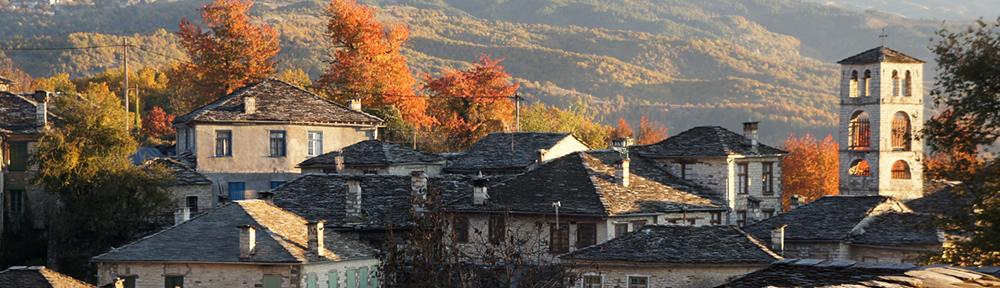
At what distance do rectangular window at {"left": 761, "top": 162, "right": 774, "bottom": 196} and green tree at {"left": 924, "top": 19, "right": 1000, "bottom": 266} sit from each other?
1361 inches

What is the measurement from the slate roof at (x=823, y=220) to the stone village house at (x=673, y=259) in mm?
9822

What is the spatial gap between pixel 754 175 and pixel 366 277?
2181 cm

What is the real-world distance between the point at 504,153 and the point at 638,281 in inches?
940

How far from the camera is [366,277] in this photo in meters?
56.4

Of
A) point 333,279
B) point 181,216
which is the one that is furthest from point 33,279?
point 181,216

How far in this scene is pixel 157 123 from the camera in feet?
368

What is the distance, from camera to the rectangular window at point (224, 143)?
78.2 m

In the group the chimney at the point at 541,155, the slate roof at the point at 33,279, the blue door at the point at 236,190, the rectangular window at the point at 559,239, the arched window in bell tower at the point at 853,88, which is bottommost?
the slate roof at the point at 33,279

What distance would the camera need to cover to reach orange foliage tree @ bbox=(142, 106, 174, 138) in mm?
110250

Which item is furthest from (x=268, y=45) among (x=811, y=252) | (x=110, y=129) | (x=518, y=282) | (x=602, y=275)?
(x=518, y=282)

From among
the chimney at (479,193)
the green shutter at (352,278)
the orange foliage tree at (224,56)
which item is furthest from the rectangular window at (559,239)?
the orange foliage tree at (224,56)

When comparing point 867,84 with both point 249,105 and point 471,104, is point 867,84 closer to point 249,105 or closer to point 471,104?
point 471,104

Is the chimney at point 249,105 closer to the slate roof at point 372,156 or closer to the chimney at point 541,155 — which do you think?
the slate roof at point 372,156

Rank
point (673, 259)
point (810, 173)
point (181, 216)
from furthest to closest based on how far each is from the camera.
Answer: point (810, 173) < point (181, 216) < point (673, 259)
